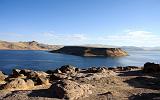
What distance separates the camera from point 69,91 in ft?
89.9

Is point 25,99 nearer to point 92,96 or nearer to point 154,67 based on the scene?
point 92,96

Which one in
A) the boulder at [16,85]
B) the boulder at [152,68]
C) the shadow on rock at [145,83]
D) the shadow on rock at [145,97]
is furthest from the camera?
the boulder at [152,68]

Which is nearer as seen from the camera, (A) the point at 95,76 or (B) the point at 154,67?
(A) the point at 95,76

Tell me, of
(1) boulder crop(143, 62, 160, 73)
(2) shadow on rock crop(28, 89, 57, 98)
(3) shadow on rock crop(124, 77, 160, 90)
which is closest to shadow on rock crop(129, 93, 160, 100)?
(3) shadow on rock crop(124, 77, 160, 90)

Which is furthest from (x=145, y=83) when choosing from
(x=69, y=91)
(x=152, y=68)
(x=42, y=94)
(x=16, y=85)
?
(x=16, y=85)

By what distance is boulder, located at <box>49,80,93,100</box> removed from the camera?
88.9 feet

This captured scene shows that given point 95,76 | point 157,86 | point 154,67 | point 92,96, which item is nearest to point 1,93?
point 92,96

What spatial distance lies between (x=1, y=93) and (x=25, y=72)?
18989 mm

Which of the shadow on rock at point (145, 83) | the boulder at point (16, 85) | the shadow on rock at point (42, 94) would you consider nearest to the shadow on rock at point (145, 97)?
the shadow on rock at point (145, 83)

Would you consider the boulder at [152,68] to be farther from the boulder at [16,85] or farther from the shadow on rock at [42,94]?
the shadow on rock at [42,94]

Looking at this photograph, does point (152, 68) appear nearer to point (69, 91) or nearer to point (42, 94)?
point (69, 91)

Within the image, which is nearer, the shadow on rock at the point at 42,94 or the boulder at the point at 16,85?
the shadow on rock at the point at 42,94

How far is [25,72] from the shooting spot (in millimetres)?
48406

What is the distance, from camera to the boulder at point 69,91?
88.9ft
